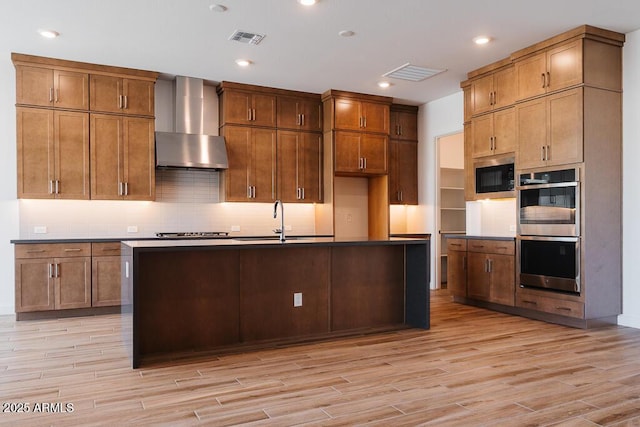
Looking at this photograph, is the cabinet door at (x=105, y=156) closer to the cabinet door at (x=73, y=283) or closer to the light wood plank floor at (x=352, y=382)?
the cabinet door at (x=73, y=283)

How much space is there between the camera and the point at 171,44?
521 cm

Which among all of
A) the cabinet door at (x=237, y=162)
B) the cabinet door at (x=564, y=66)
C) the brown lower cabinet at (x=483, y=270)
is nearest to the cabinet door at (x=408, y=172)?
the brown lower cabinet at (x=483, y=270)

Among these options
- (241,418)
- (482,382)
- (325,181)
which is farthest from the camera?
(325,181)

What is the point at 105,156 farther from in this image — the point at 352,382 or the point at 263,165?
the point at 352,382

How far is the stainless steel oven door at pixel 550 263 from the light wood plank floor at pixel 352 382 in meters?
0.53

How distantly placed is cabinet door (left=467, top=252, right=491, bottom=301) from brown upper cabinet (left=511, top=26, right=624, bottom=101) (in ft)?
6.57

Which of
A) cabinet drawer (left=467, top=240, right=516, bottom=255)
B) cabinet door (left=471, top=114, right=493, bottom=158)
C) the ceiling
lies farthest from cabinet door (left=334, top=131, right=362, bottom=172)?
cabinet drawer (left=467, top=240, right=516, bottom=255)

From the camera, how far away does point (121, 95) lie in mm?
6059

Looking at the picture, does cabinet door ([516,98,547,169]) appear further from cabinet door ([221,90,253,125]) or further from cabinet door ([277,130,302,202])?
cabinet door ([221,90,253,125])

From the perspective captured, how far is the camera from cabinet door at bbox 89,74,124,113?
5910mm

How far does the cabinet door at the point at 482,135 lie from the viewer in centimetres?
593

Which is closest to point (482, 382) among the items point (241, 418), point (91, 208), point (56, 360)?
point (241, 418)

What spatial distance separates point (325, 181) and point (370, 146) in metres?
0.88

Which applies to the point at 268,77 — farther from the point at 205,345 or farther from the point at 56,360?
the point at 56,360
